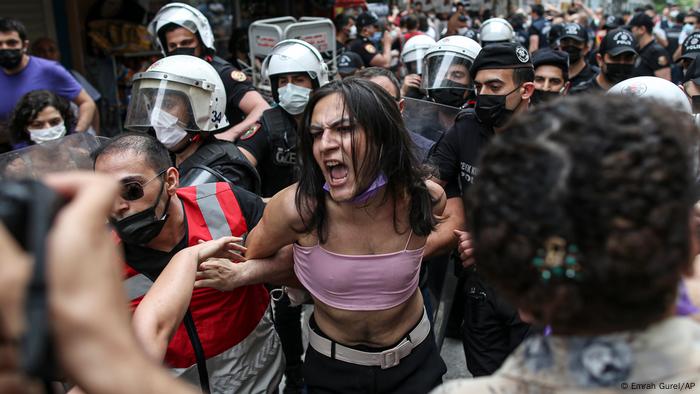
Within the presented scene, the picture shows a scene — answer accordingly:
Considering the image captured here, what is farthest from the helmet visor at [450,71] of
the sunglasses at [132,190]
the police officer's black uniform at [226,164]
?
the sunglasses at [132,190]

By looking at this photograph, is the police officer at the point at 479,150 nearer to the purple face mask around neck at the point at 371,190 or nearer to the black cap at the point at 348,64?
the purple face mask around neck at the point at 371,190

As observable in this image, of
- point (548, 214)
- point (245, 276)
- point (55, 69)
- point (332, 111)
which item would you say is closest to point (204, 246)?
point (245, 276)

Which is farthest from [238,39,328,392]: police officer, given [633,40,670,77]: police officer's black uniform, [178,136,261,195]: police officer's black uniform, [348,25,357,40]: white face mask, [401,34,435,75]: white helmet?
[348,25,357,40]: white face mask

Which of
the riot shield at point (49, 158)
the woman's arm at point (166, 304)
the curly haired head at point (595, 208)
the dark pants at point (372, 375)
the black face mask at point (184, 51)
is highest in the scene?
the curly haired head at point (595, 208)

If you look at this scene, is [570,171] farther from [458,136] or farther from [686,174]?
[458,136]

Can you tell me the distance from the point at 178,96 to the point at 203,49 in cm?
168

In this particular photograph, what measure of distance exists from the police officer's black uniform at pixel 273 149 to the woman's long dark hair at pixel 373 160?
135 centimetres

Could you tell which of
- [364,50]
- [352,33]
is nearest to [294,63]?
[364,50]

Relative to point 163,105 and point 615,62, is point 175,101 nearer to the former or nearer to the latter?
point 163,105

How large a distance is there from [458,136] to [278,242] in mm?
1340

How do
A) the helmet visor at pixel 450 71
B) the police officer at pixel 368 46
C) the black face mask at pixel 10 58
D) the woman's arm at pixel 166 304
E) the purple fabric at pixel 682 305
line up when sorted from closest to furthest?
the purple fabric at pixel 682 305, the woman's arm at pixel 166 304, the helmet visor at pixel 450 71, the black face mask at pixel 10 58, the police officer at pixel 368 46

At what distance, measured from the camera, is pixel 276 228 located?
2205 millimetres

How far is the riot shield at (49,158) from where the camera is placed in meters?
2.30

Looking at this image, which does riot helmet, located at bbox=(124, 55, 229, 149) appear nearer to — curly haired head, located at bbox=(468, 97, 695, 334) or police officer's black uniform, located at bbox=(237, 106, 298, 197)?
police officer's black uniform, located at bbox=(237, 106, 298, 197)
